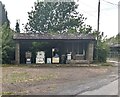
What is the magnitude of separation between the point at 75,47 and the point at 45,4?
2747 cm

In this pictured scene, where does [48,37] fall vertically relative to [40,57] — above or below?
above

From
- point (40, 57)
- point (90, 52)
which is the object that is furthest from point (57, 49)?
point (90, 52)

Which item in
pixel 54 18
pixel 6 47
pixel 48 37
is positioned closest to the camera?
pixel 6 47

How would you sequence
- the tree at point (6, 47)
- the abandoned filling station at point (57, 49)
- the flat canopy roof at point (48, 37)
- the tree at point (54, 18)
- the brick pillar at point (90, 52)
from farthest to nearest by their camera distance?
the tree at point (54, 18)
the brick pillar at point (90, 52)
the flat canopy roof at point (48, 37)
the abandoned filling station at point (57, 49)
the tree at point (6, 47)

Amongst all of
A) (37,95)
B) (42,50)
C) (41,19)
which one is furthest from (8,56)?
(41,19)

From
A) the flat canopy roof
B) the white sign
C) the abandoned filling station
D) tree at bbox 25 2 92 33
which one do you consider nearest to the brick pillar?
the abandoned filling station

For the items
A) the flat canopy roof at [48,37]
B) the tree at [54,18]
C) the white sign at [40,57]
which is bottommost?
the white sign at [40,57]

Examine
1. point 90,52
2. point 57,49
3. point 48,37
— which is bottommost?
point 90,52

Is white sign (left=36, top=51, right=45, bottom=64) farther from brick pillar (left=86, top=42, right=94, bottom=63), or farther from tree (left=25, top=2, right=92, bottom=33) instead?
tree (left=25, top=2, right=92, bottom=33)

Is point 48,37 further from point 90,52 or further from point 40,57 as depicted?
point 90,52

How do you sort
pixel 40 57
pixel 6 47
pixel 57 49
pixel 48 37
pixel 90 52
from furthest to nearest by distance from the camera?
pixel 57 49
pixel 90 52
pixel 48 37
pixel 6 47
pixel 40 57

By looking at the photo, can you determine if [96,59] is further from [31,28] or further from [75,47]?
[31,28]

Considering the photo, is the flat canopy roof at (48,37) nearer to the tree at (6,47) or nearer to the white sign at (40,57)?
the tree at (6,47)

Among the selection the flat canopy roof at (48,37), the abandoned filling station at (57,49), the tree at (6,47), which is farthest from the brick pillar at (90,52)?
the tree at (6,47)
